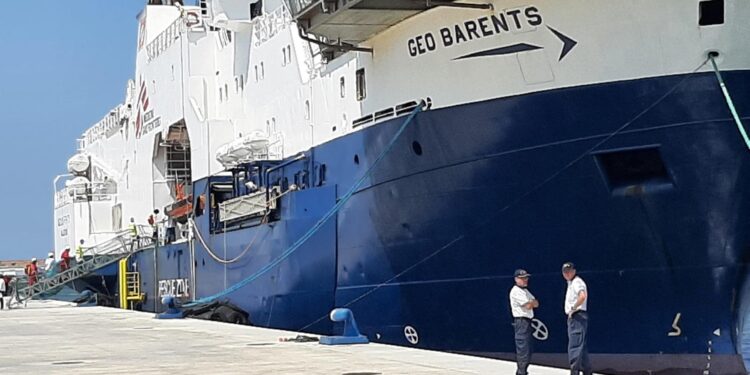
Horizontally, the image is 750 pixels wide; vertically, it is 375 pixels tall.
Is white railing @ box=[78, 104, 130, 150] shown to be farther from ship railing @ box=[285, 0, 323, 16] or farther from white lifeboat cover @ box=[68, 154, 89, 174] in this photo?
ship railing @ box=[285, 0, 323, 16]

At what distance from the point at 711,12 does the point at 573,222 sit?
304 cm

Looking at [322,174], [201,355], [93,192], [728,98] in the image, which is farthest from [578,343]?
[93,192]

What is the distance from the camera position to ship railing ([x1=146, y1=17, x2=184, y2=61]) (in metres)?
29.0

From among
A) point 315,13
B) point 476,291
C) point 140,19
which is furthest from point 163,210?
point 476,291

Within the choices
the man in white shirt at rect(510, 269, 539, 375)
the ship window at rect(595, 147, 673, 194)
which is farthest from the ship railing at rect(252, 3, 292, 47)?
the man in white shirt at rect(510, 269, 539, 375)

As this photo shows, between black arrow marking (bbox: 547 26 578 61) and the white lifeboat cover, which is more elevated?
the white lifeboat cover

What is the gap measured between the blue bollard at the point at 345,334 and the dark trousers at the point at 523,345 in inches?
176

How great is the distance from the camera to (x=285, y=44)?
2155 cm

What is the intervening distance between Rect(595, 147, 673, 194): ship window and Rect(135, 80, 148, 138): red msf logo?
21.5m

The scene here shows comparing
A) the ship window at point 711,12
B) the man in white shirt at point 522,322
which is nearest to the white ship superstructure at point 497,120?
the ship window at point 711,12

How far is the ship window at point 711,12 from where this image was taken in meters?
12.9

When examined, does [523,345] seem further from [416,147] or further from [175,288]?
[175,288]

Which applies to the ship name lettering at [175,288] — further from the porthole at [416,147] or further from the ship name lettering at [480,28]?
the ship name lettering at [480,28]

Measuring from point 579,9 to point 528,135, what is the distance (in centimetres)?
170
